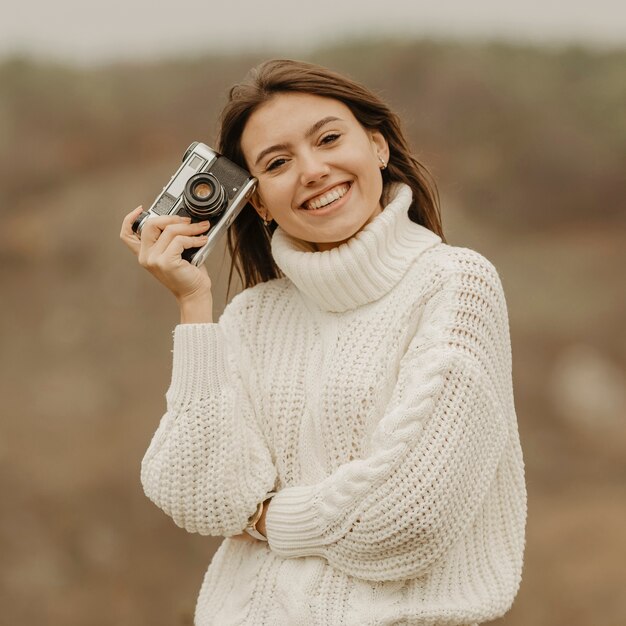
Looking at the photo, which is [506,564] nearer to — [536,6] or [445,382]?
[445,382]

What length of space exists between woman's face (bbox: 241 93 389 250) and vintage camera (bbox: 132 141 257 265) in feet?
0.13

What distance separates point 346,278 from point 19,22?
391 centimetres

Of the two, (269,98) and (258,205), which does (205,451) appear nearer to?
(258,205)

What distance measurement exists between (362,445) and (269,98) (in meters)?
0.57

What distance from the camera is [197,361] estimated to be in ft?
5.16

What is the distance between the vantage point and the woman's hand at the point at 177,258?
1.58 m

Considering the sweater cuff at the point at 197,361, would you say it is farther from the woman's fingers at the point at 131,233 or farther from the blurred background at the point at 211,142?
the blurred background at the point at 211,142

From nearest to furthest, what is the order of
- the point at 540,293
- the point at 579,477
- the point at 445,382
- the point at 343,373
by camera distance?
the point at 445,382 → the point at 343,373 → the point at 579,477 → the point at 540,293

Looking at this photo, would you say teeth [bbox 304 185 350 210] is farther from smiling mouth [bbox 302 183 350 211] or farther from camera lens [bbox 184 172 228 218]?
camera lens [bbox 184 172 228 218]

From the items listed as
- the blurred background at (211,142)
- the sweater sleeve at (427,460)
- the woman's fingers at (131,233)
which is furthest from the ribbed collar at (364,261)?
the blurred background at (211,142)

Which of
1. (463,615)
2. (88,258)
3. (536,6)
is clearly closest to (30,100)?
(88,258)

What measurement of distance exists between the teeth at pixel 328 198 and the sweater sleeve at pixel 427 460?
0.70 feet

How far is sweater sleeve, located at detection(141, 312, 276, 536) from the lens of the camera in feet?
5.03

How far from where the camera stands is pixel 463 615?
1456 mm
